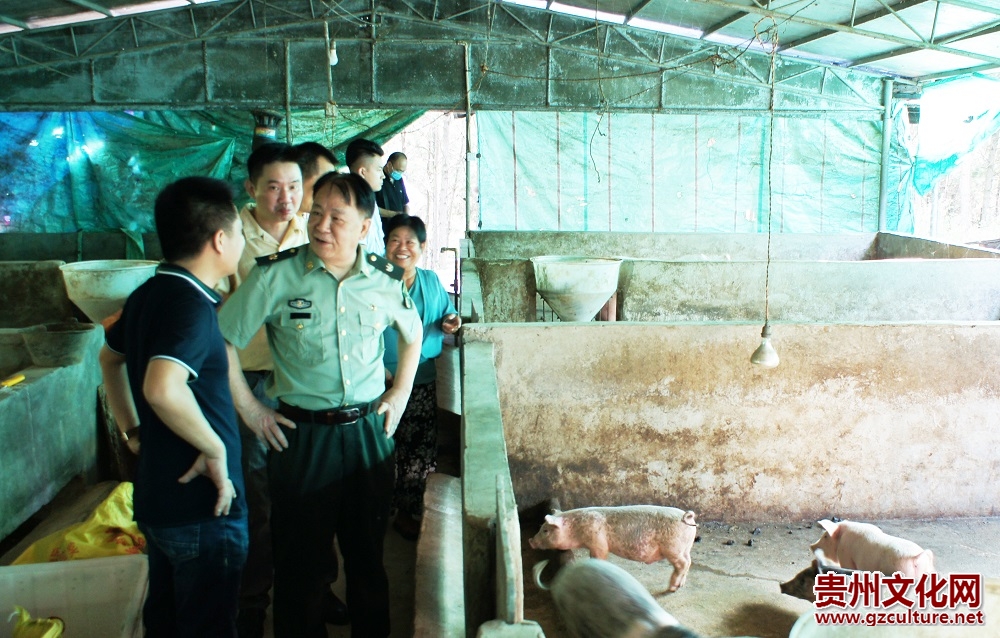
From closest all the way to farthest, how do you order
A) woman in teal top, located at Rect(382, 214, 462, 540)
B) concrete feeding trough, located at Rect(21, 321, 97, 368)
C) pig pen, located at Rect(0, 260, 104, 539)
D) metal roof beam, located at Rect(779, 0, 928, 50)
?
woman in teal top, located at Rect(382, 214, 462, 540)
pig pen, located at Rect(0, 260, 104, 539)
concrete feeding trough, located at Rect(21, 321, 97, 368)
metal roof beam, located at Rect(779, 0, 928, 50)

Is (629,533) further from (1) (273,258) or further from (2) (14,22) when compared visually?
(2) (14,22)

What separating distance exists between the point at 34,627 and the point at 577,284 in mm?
3565

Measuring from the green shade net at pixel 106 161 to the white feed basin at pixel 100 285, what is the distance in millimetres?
7731

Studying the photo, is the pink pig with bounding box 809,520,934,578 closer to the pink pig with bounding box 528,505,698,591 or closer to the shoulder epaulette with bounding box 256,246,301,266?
the pink pig with bounding box 528,505,698,591

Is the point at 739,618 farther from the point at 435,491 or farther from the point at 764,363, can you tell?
the point at 435,491

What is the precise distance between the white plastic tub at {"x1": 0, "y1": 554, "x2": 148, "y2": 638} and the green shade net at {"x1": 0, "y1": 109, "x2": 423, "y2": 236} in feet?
32.6

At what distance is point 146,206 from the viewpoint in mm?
11641

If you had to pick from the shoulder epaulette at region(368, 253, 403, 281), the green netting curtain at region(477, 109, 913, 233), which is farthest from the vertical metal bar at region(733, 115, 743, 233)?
the shoulder epaulette at region(368, 253, 403, 281)

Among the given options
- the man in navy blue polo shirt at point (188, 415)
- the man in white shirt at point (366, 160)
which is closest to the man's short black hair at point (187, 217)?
the man in navy blue polo shirt at point (188, 415)

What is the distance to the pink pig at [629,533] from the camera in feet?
11.5

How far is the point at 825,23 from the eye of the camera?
847 cm

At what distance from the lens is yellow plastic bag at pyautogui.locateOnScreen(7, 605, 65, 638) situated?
2.08 m

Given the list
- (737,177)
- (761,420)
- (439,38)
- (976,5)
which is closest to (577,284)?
(761,420)

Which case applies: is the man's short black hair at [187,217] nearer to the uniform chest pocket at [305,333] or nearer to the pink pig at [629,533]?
the uniform chest pocket at [305,333]
